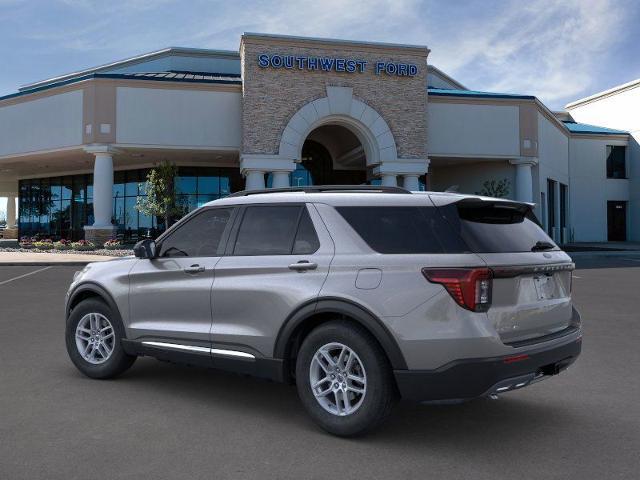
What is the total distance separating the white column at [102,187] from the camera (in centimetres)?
2922

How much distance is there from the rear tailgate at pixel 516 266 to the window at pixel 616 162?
142 feet

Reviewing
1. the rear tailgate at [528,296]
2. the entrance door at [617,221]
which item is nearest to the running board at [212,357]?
the rear tailgate at [528,296]

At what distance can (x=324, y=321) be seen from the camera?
14.3ft

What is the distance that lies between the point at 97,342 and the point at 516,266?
4041mm

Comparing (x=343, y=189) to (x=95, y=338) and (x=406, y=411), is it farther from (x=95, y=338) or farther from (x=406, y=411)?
(x=95, y=338)

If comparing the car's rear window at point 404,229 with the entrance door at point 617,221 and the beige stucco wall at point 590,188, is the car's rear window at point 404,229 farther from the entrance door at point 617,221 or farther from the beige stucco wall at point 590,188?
the entrance door at point 617,221

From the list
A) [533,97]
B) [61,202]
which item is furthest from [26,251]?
[533,97]

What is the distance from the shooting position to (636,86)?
43.0 metres

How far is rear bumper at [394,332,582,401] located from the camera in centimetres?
376

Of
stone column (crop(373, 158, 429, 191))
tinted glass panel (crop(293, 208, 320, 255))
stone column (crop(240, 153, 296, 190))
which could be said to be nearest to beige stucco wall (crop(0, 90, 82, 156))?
stone column (crop(240, 153, 296, 190))

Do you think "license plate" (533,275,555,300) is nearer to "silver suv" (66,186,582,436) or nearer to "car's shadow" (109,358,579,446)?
"silver suv" (66,186,582,436)

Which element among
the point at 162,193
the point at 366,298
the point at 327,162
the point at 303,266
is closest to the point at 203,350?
the point at 303,266

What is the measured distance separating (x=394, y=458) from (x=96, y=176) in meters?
28.3

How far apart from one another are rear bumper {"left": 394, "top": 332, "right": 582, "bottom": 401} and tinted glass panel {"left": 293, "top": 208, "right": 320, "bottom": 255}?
1.12 m
